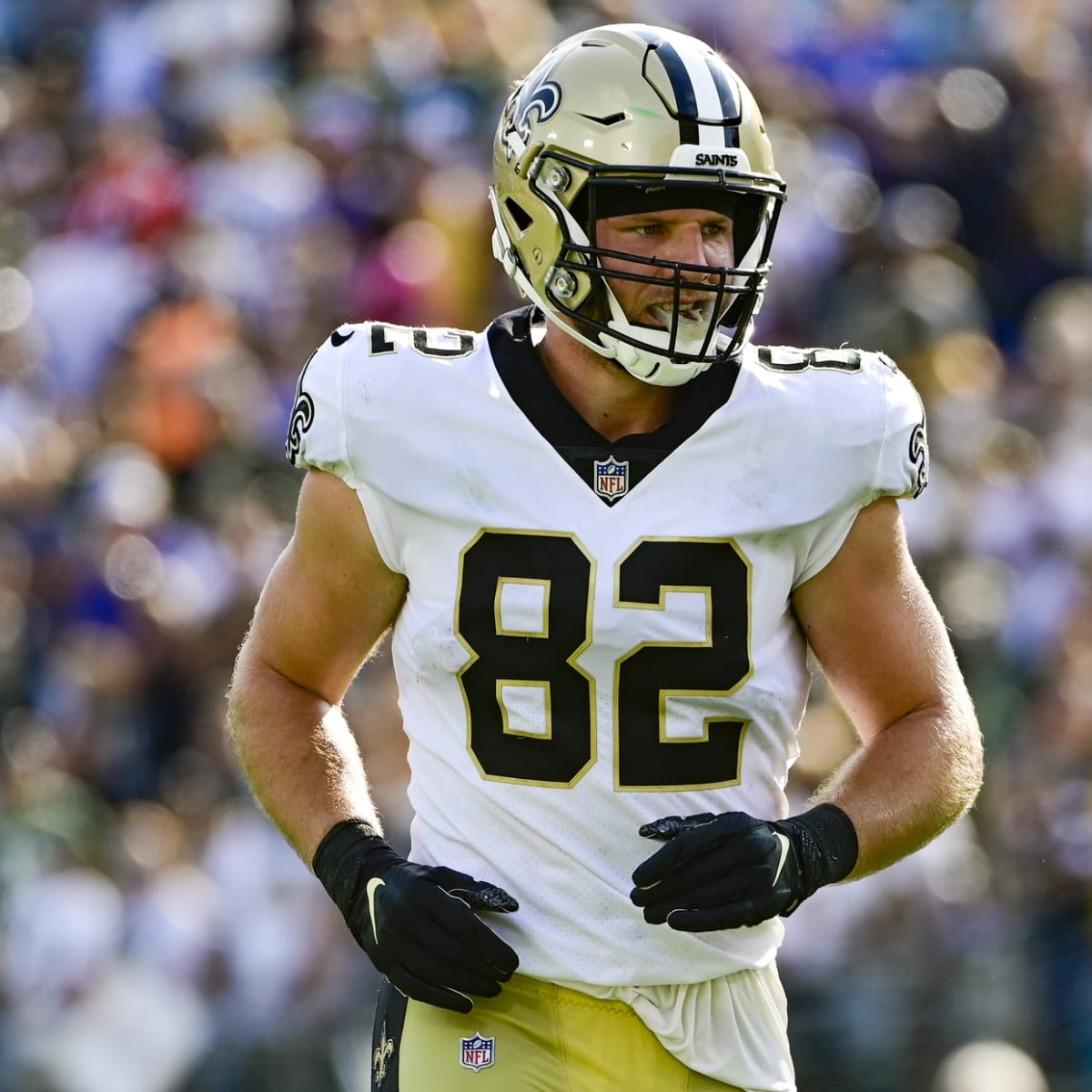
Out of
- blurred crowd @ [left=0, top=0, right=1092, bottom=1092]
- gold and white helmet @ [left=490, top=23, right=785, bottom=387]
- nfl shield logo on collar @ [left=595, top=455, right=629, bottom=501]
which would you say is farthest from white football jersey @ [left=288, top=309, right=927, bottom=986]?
blurred crowd @ [left=0, top=0, right=1092, bottom=1092]

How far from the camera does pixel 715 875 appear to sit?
2.80 meters

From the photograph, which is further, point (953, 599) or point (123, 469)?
point (123, 469)

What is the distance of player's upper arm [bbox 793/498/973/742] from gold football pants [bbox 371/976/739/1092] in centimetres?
60

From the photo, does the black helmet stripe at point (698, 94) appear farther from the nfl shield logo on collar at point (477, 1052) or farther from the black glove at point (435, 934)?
the nfl shield logo on collar at point (477, 1052)

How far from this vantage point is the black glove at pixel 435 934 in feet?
9.40

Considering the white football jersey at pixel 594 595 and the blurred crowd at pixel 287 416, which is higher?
the white football jersey at pixel 594 595

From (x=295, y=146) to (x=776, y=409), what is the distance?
5791 millimetres

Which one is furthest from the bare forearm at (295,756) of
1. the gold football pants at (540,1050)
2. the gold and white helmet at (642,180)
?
the gold and white helmet at (642,180)

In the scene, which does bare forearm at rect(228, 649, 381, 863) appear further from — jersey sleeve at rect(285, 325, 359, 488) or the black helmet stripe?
the black helmet stripe

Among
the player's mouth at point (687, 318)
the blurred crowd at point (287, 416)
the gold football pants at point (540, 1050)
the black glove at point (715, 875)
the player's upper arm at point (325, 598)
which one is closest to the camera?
the black glove at point (715, 875)

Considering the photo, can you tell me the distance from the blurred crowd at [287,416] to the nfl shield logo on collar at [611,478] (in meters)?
2.91

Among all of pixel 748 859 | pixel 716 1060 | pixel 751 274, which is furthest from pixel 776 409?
pixel 716 1060

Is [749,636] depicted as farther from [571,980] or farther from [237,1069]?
[237,1069]

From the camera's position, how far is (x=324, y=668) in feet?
10.8
